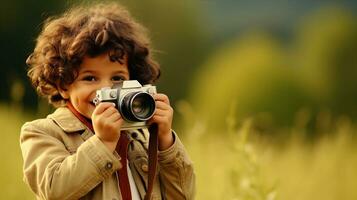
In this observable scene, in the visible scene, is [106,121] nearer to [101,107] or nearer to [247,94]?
[101,107]

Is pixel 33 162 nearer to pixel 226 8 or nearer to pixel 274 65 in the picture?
pixel 274 65

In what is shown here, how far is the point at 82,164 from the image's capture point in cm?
210

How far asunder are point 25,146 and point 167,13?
24699mm

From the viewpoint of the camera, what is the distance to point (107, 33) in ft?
7.43

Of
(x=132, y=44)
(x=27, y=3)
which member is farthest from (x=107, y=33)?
(x=27, y=3)

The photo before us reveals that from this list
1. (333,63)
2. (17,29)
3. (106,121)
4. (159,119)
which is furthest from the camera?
(333,63)

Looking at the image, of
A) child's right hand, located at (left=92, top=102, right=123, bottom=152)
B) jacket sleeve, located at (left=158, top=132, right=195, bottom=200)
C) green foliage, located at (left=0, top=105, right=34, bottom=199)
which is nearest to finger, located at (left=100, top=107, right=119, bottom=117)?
child's right hand, located at (left=92, top=102, right=123, bottom=152)

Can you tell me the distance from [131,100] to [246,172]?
878mm

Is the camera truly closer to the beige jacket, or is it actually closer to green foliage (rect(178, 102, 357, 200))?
the beige jacket

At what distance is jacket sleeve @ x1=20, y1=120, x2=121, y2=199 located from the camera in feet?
6.84

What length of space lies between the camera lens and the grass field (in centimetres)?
65

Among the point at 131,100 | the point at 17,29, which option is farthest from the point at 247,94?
the point at 131,100

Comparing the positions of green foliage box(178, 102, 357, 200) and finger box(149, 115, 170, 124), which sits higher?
finger box(149, 115, 170, 124)

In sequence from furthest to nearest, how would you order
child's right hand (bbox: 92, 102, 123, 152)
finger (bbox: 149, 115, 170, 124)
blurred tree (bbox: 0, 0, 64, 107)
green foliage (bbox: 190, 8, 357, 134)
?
blurred tree (bbox: 0, 0, 64, 107) → green foliage (bbox: 190, 8, 357, 134) → finger (bbox: 149, 115, 170, 124) → child's right hand (bbox: 92, 102, 123, 152)
